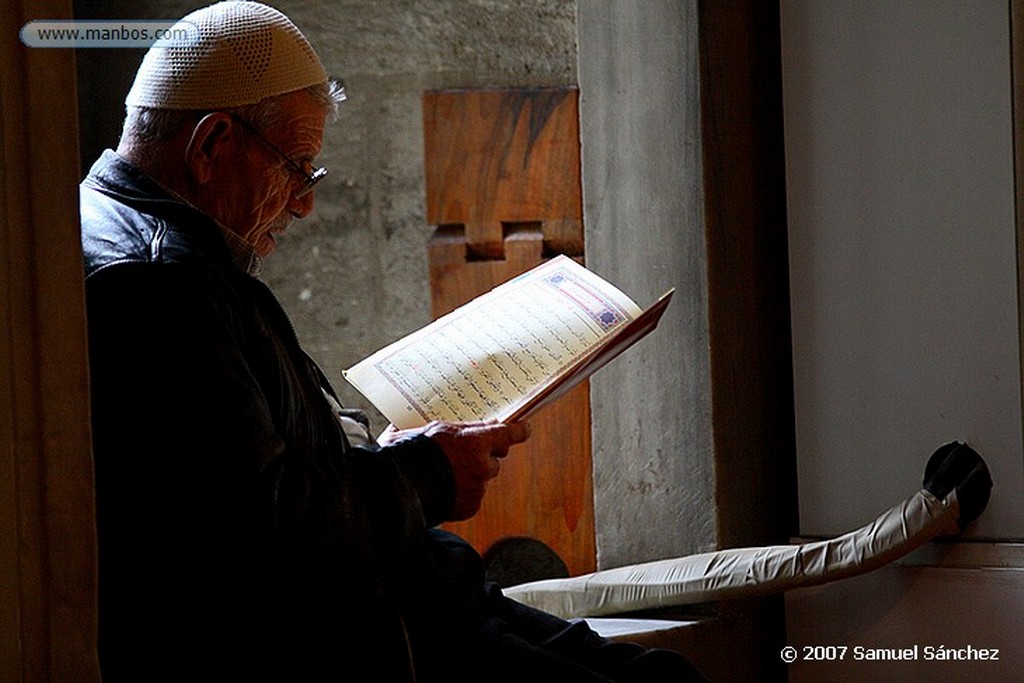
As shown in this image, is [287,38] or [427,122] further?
[427,122]

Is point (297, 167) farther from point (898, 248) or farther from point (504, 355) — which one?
point (898, 248)

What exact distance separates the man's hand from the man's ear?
475mm

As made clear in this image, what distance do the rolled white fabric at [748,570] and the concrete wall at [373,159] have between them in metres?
1.88

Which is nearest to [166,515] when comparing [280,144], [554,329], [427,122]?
[280,144]

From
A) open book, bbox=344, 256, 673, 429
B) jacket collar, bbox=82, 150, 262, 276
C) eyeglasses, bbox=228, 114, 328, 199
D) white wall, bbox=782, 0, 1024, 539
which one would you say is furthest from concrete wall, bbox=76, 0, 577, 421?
jacket collar, bbox=82, 150, 262, 276

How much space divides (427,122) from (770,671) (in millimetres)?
2282

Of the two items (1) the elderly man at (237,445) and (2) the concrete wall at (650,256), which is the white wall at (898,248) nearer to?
(2) the concrete wall at (650,256)

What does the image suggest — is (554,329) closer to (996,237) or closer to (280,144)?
(280,144)

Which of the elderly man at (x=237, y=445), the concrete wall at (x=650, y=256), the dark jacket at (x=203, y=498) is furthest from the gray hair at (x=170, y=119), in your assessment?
the concrete wall at (x=650, y=256)

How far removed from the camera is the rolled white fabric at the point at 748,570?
3188mm

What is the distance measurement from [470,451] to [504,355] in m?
0.23

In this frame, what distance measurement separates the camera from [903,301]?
336 centimetres

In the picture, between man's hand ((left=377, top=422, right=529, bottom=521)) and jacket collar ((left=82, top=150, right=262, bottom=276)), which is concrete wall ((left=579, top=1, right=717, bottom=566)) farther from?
jacket collar ((left=82, top=150, right=262, bottom=276))

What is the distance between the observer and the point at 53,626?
172cm
